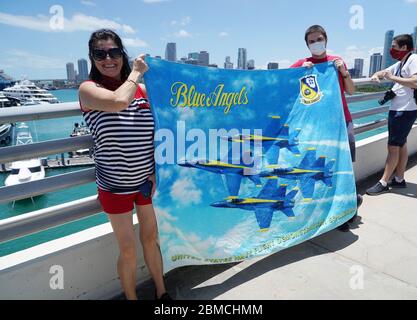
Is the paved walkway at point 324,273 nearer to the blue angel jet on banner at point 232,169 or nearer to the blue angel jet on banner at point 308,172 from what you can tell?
the blue angel jet on banner at point 308,172

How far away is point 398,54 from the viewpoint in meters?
4.41

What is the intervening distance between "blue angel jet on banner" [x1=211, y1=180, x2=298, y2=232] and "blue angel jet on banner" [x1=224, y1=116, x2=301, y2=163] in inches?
11.8

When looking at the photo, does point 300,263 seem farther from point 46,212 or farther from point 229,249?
point 46,212

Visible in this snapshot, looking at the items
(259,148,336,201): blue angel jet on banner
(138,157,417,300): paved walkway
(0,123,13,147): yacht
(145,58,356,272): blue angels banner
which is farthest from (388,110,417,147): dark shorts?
(0,123,13,147): yacht

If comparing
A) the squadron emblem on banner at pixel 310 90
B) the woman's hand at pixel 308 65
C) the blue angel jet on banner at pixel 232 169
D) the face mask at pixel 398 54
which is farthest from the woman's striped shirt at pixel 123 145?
the face mask at pixel 398 54

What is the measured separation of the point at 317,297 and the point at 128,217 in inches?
64.0

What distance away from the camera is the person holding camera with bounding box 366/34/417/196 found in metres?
4.29

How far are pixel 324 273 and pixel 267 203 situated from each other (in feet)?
2.60

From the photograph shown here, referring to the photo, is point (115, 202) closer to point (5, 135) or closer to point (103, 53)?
point (103, 53)

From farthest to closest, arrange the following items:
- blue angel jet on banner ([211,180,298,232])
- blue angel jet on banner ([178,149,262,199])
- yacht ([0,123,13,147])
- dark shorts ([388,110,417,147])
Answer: yacht ([0,123,13,147])
dark shorts ([388,110,417,147])
blue angel jet on banner ([211,180,298,232])
blue angel jet on banner ([178,149,262,199])

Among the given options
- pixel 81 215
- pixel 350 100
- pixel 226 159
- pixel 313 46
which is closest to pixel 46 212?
pixel 81 215

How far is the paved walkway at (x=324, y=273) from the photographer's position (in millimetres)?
2674

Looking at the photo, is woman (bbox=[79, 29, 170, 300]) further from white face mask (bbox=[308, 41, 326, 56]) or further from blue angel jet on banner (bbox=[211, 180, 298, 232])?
white face mask (bbox=[308, 41, 326, 56])

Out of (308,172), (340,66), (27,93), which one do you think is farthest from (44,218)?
(27,93)
